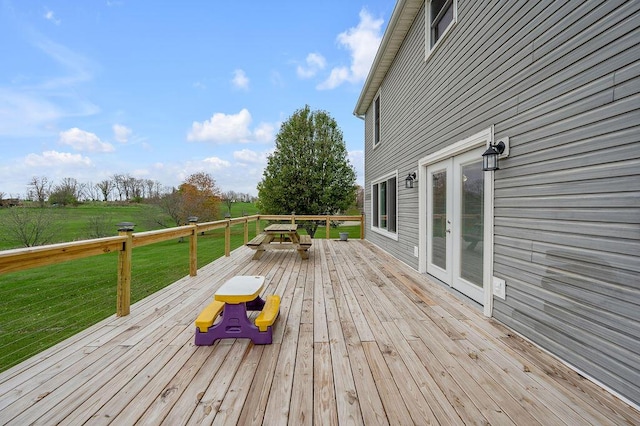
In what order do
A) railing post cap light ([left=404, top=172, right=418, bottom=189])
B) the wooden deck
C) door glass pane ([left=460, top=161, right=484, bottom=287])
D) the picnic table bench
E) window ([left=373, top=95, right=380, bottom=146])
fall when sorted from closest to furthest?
the wooden deck → the picnic table bench → door glass pane ([left=460, top=161, right=484, bottom=287]) → railing post cap light ([left=404, top=172, right=418, bottom=189]) → window ([left=373, top=95, right=380, bottom=146])

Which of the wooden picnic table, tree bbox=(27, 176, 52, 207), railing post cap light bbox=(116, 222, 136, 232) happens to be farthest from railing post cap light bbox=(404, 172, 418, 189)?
tree bbox=(27, 176, 52, 207)

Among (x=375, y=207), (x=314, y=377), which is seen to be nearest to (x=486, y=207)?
(x=314, y=377)

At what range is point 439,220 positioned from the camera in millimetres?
4039

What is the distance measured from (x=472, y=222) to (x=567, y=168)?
132cm

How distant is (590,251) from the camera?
70.3 inches

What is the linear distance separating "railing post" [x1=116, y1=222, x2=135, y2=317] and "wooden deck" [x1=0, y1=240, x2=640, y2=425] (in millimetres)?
121

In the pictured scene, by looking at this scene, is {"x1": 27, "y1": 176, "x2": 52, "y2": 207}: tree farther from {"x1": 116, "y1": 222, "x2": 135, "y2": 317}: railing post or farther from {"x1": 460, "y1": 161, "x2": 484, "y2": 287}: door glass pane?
{"x1": 460, "y1": 161, "x2": 484, "y2": 287}: door glass pane

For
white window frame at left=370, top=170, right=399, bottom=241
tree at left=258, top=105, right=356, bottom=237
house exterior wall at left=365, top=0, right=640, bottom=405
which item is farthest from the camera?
tree at left=258, top=105, right=356, bottom=237

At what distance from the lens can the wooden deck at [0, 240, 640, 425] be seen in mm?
1443

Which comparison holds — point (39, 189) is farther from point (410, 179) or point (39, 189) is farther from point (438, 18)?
point (438, 18)

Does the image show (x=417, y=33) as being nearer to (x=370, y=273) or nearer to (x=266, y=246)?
(x=370, y=273)

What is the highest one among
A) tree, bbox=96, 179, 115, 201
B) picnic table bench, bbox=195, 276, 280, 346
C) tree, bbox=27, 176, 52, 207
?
tree, bbox=96, 179, 115, 201

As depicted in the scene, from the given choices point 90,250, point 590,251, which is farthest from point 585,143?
point 90,250

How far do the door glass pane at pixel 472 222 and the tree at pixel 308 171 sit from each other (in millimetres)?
9295
